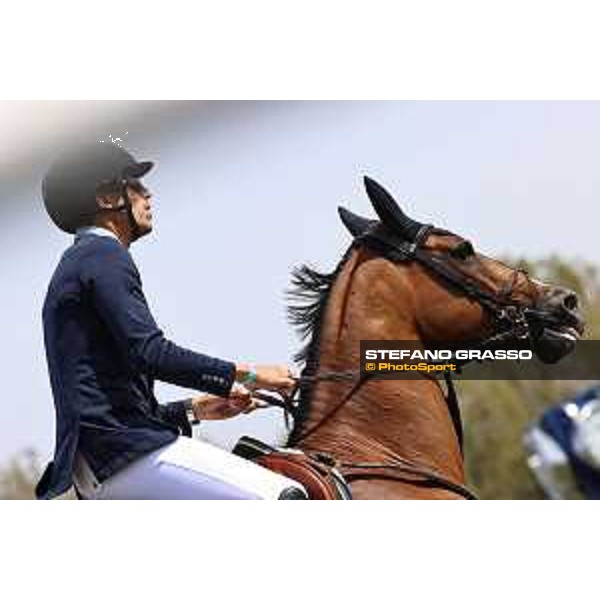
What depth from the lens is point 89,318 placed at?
13.6ft

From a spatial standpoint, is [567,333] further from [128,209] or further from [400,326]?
[128,209]

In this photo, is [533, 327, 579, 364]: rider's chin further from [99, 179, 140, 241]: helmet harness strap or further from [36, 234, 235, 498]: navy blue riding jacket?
[99, 179, 140, 241]: helmet harness strap

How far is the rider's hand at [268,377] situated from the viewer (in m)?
4.09

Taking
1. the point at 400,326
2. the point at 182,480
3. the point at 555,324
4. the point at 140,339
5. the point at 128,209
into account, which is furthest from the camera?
the point at 555,324

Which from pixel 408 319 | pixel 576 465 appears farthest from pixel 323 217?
pixel 576 465

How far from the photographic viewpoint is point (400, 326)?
14.9 feet

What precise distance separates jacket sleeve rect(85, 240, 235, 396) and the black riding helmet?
0.91ft

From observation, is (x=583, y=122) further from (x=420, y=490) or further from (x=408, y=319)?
(x=420, y=490)

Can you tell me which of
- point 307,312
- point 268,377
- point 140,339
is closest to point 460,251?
point 307,312

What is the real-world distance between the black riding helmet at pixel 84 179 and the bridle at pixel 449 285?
0.68 m

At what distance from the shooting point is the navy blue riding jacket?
159 inches

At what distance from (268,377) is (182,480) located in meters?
0.36

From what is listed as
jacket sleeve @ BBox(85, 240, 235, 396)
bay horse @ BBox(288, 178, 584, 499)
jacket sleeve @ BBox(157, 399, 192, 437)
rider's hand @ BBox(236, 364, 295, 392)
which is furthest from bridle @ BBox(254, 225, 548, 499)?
jacket sleeve @ BBox(85, 240, 235, 396)
